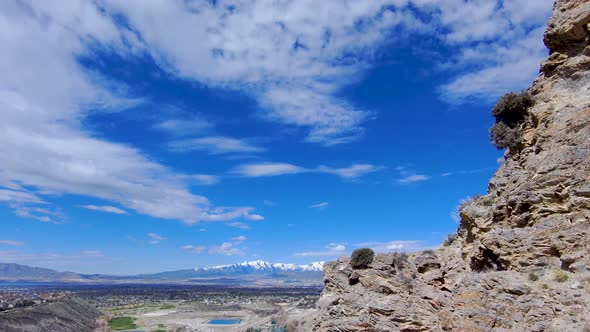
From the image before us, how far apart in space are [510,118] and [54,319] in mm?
122177

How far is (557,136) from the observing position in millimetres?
15977

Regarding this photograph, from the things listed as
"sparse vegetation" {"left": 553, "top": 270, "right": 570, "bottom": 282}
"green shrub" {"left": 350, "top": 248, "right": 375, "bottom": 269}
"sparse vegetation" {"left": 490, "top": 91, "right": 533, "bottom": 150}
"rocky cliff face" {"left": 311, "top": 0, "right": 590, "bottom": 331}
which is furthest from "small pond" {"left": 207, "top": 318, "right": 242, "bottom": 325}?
"sparse vegetation" {"left": 553, "top": 270, "right": 570, "bottom": 282}

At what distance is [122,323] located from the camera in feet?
443

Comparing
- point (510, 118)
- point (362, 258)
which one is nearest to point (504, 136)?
point (510, 118)

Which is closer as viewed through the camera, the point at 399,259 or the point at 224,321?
the point at 399,259

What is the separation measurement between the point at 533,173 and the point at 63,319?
130 m

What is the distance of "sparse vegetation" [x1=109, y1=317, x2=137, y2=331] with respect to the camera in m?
124

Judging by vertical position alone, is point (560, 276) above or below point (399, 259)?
below

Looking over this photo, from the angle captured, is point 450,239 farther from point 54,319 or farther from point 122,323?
point 122,323

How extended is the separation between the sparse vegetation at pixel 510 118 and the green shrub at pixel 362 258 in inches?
362

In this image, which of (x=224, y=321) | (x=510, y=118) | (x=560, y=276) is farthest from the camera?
(x=224, y=321)

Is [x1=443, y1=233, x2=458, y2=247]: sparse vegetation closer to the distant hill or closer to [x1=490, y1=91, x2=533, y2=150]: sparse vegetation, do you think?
[x1=490, y1=91, x2=533, y2=150]: sparse vegetation

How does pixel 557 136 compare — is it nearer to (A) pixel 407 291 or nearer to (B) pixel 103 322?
(A) pixel 407 291

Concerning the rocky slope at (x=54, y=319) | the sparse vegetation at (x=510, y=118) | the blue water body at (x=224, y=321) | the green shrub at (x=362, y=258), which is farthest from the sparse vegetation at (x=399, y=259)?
the blue water body at (x=224, y=321)
